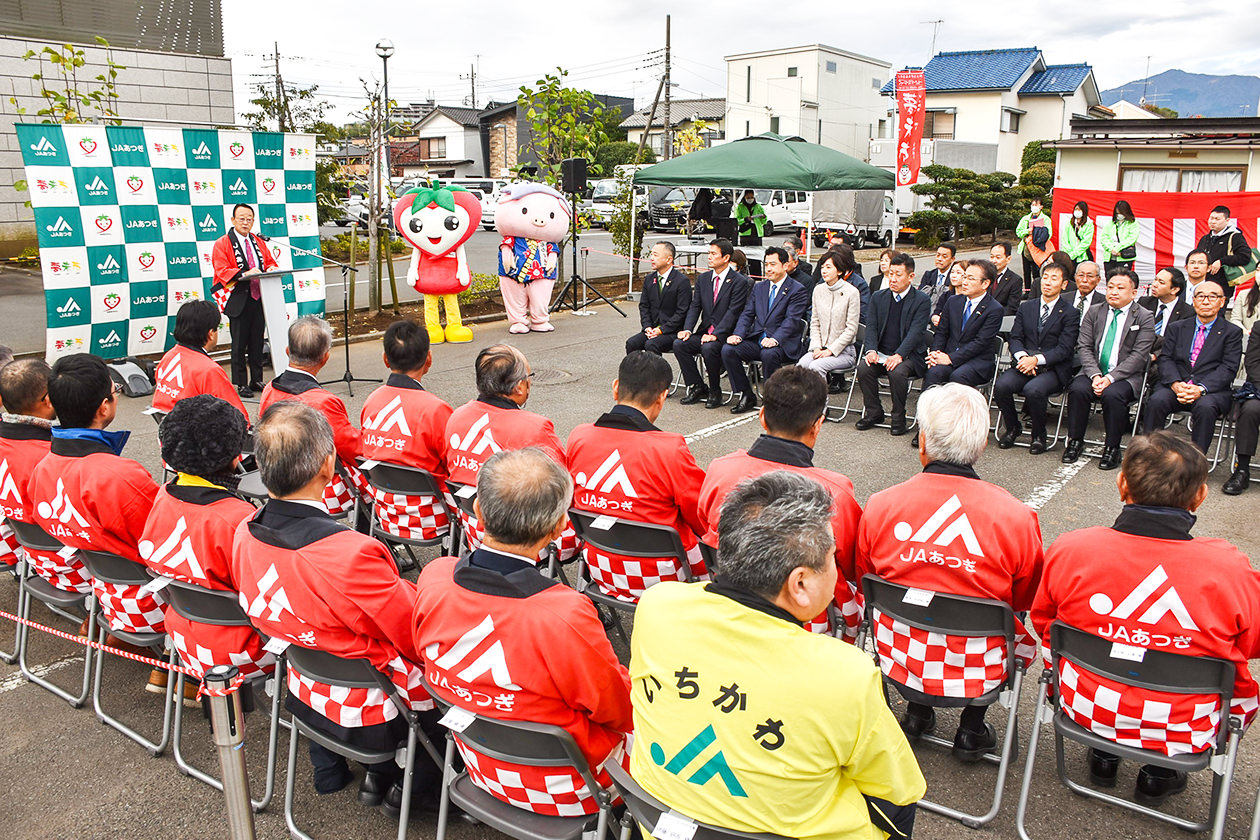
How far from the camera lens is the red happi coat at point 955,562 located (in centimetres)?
283

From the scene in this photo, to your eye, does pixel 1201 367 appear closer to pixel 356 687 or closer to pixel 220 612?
pixel 356 687

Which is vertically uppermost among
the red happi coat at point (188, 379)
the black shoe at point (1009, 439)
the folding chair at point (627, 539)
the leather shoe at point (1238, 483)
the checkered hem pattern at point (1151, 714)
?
the red happi coat at point (188, 379)

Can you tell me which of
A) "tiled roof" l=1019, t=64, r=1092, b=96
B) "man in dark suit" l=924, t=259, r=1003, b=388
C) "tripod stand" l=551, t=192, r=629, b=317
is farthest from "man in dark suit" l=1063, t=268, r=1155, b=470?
"tiled roof" l=1019, t=64, r=1092, b=96

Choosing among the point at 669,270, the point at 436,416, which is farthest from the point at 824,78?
the point at 436,416

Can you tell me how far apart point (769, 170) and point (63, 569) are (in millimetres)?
8778

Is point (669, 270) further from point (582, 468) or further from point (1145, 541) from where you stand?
point (1145, 541)

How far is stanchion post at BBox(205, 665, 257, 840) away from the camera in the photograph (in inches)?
81.9

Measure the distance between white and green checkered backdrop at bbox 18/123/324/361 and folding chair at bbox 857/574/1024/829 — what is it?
8.20 m

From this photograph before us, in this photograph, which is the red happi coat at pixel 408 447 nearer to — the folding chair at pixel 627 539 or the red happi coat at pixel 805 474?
the folding chair at pixel 627 539

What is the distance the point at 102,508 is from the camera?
10.6 feet

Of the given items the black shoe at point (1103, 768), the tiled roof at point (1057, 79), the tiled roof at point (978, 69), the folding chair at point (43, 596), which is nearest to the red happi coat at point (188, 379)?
the folding chair at point (43, 596)

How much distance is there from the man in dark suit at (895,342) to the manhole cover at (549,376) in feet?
10.3

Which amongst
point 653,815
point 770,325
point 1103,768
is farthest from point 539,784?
point 770,325

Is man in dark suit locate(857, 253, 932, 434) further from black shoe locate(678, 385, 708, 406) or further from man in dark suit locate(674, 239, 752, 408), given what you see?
black shoe locate(678, 385, 708, 406)
